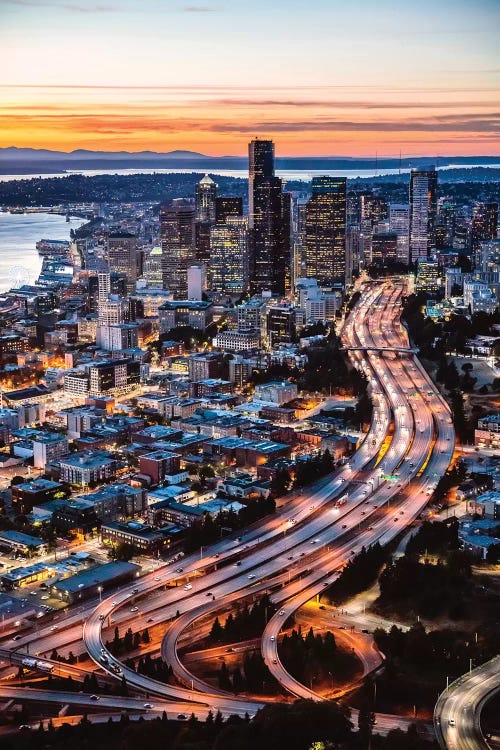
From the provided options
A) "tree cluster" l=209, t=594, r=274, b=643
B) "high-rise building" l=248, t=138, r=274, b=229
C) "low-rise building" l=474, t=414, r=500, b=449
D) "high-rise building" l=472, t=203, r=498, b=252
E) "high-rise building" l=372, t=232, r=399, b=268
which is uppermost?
"high-rise building" l=248, t=138, r=274, b=229

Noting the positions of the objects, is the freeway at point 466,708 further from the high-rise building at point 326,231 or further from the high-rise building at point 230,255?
the high-rise building at point 326,231

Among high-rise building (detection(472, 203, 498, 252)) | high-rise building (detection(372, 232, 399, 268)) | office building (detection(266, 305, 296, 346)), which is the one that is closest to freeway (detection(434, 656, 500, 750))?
office building (detection(266, 305, 296, 346))

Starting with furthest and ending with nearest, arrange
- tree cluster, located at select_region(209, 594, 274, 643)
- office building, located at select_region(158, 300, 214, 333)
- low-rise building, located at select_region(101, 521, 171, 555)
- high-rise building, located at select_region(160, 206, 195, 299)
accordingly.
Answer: high-rise building, located at select_region(160, 206, 195, 299) → office building, located at select_region(158, 300, 214, 333) → low-rise building, located at select_region(101, 521, 171, 555) → tree cluster, located at select_region(209, 594, 274, 643)

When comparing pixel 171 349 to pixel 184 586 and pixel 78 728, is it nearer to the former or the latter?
pixel 184 586

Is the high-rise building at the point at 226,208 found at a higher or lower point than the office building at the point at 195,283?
higher

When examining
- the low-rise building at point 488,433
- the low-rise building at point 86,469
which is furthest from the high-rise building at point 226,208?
the low-rise building at point 86,469

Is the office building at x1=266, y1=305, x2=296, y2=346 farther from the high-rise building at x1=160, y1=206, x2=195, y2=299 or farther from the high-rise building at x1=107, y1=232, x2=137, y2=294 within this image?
the high-rise building at x1=107, y1=232, x2=137, y2=294
